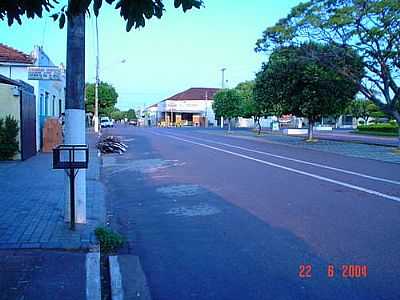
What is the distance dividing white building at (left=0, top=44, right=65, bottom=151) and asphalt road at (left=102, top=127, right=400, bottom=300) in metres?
5.26

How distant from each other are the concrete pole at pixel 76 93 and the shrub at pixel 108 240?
946 mm

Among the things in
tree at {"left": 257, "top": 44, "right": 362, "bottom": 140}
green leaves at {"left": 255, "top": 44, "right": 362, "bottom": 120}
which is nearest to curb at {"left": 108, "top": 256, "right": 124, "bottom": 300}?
green leaves at {"left": 255, "top": 44, "right": 362, "bottom": 120}

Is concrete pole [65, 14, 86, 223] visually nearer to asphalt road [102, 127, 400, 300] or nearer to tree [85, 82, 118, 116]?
asphalt road [102, 127, 400, 300]

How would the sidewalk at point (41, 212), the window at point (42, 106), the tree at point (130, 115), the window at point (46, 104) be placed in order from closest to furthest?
the sidewalk at point (41, 212)
the window at point (42, 106)
the window at point (46, 104)
the tree at point (130, 115)

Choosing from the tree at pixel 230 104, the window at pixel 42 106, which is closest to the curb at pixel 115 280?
the window at pixel 42 106

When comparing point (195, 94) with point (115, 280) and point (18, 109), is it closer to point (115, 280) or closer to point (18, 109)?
point (18, 109)

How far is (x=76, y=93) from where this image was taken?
26.2 ft

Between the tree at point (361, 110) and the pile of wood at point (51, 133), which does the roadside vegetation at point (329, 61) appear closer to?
the pile of wood at point (51, 133)

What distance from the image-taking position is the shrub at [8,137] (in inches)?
720

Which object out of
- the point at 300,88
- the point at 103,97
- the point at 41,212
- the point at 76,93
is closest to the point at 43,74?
the point at 41,212

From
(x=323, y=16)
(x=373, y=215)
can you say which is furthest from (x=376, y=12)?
(x=373, y=215)

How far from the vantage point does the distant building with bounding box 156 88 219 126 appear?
10969 cm

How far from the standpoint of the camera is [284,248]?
7004mm
